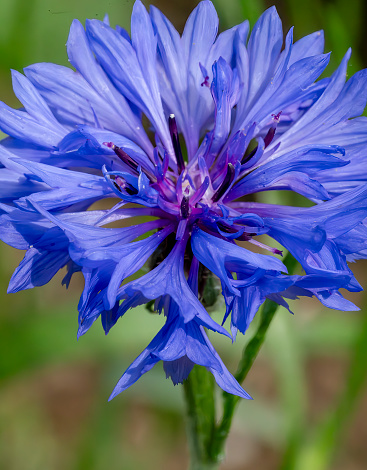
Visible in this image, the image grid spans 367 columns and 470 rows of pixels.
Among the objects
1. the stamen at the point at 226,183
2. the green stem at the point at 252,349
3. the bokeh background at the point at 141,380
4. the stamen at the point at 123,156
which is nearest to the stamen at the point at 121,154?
the stamen at the point at 123,156

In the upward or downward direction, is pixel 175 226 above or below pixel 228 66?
below

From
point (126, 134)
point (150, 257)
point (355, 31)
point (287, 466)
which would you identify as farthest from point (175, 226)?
point (355, 31)

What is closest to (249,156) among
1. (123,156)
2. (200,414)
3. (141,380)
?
(123,156)

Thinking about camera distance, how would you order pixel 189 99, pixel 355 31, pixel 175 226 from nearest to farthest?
1. pixel 175 226
2. pixel 189 99
3. pixel 355 31

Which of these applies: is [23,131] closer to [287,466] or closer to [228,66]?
[228,66]

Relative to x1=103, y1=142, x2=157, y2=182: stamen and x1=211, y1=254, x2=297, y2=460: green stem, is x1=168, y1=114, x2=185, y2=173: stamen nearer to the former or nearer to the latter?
x1=103, y1=142, x2=157, y2=182: stamen

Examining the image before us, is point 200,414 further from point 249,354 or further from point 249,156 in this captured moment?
point 249,156
